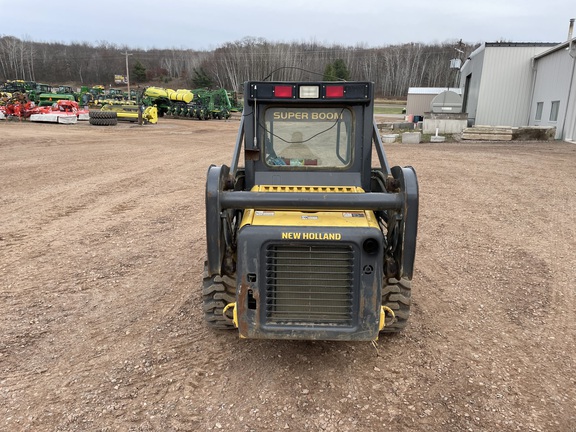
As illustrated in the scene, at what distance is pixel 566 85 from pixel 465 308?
19.6 meters

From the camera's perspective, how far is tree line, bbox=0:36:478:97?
86500 mm

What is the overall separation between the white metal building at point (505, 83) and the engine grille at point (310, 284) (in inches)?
954

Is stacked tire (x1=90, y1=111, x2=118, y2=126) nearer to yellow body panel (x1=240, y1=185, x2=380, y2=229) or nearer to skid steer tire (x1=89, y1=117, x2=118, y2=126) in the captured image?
skid steer tire (x1=89, y1=117, x2=118, y2=126)

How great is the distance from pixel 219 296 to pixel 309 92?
2.11 m

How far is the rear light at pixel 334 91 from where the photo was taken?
4422 millimetres

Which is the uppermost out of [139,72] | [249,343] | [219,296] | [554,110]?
[139,72]

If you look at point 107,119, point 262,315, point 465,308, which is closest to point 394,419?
point 262,315

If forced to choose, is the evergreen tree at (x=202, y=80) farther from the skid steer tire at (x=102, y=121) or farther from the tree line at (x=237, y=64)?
the skid steer tire at (x=102, y=121)

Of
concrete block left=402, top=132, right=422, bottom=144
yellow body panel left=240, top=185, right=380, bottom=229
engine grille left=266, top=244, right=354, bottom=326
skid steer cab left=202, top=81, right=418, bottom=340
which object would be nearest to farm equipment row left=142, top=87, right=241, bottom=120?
concrete block left=402, top=132, right=422, bottom=144

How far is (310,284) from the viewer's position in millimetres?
3451

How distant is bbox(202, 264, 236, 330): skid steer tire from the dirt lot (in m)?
0.29

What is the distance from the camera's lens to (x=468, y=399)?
133 inches

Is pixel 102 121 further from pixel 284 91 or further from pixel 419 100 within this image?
pixel 419 100

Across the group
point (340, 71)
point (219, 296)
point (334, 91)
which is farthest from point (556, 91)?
point (340, 71)
